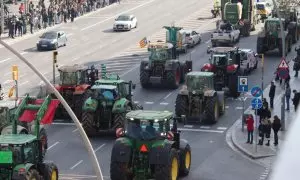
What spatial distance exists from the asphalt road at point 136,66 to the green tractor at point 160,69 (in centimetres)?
66

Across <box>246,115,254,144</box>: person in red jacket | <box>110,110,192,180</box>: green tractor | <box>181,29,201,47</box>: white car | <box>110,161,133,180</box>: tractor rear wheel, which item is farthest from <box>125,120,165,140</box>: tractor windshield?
<box>181,29,201,47</box>: white car

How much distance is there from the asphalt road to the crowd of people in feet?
4.30

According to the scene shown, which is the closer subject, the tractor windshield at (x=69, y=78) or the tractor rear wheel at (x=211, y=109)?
the tractor rear wheel at (x=211, y=109)

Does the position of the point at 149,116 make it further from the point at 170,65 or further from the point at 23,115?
the point at 170,65

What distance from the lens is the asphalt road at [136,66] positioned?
27.5 meters

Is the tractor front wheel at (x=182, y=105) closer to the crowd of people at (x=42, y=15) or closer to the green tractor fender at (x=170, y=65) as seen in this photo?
the green tractor fender at (x=170, y=65)

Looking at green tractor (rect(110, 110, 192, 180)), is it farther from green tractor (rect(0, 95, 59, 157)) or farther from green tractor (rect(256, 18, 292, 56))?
green tractor (rect(256, 18, 292, 56))

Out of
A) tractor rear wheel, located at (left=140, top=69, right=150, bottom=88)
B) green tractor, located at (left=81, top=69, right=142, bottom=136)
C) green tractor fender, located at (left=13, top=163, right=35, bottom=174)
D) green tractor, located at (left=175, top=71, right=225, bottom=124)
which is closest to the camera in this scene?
green tractor fender, located at (left=13, top=163, right=35, bottom=174)

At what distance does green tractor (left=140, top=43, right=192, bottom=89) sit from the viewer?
1687 inches

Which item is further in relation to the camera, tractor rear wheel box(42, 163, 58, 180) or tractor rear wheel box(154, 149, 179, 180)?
tractor rear wheel box(154, 149, 179, 180)

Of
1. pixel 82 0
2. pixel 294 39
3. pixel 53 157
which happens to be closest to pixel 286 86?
pixel 53 157

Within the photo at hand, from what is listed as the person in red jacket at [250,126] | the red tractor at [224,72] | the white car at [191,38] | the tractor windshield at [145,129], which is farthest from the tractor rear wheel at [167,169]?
the white car at [191,38]

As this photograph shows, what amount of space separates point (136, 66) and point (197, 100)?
17978mm

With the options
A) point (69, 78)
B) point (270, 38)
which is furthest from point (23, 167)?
point (270, 38)
